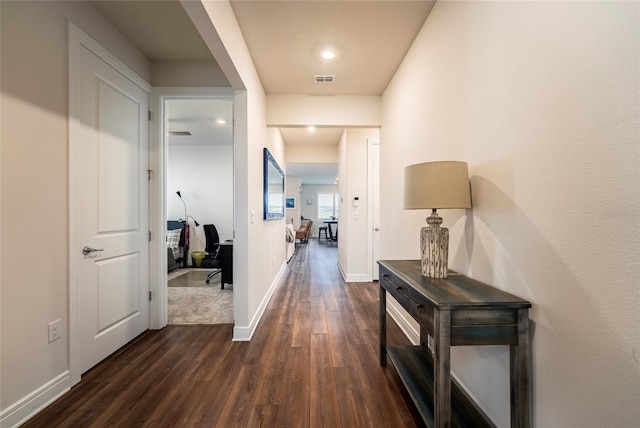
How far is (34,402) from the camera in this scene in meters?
1.38

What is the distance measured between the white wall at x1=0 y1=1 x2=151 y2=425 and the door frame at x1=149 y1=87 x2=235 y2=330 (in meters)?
0.79

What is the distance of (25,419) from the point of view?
4.36ft

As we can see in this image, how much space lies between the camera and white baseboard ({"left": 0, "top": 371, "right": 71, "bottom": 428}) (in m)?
1.27

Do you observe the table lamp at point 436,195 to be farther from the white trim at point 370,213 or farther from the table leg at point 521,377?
the white trim at point 370,213

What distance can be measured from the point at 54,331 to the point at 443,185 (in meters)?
2.44

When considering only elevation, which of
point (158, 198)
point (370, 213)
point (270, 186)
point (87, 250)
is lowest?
point (87, 250)

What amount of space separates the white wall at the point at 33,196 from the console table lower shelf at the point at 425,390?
2.11 meters

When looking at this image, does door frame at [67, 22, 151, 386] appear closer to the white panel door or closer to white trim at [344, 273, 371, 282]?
the white panel door

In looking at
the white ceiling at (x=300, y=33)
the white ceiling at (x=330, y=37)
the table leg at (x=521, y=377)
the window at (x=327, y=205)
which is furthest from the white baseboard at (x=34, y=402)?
the window at (x=327, y=205)

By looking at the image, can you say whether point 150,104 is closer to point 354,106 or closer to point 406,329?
point 354,106

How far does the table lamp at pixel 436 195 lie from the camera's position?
1282 millimetres

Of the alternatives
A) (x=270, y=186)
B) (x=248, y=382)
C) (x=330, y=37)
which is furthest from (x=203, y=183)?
(x=248, y=382)

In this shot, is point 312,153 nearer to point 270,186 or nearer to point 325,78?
point 270,186

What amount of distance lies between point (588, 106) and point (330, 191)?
10.7 metres
